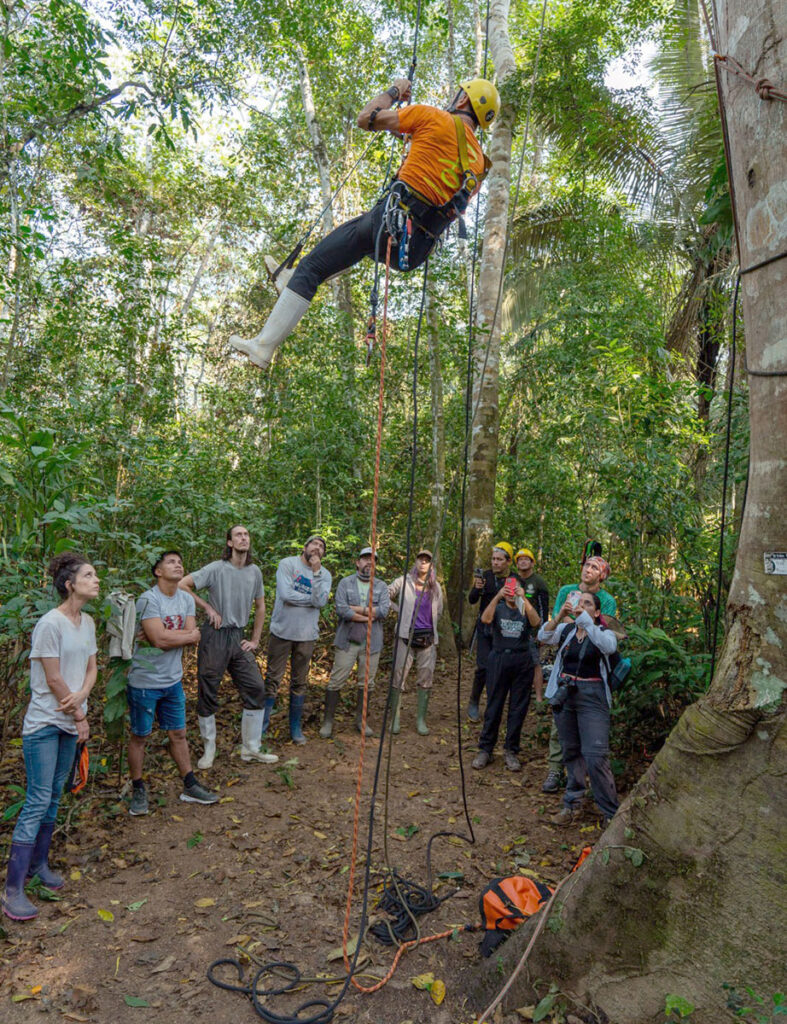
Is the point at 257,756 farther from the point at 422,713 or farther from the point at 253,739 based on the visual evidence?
the point at 422,713

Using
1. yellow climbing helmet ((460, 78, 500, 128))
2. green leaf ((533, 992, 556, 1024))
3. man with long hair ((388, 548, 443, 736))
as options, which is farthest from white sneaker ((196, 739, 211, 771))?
yellow climbing helmet ((460, 78, 500, 128))

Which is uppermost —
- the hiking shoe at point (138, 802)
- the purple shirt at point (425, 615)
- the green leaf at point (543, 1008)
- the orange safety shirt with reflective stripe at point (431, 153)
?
the orange safety shirt with reflective stripe at point (431, 153)

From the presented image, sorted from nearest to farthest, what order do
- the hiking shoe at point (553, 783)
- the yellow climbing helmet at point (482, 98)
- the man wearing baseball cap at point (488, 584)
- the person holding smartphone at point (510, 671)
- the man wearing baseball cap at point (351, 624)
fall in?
the yellow climbing helmet at point (482, 98)
the hiking shoe at point (553, 783)
the person holding smartphone at point (510, 671)
the man wearing baseball cap at point (351, 624)
the man wearing baseball cap at point (488, 584)

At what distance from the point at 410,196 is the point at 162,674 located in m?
3.52

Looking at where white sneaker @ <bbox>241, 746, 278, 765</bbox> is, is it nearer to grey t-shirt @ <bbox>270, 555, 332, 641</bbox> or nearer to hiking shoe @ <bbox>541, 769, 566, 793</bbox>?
grey t-shirt @ <bbox>270, 555, 332, 641</bbox>

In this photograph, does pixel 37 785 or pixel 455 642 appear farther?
pixel 455 642

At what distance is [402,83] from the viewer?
371 cm

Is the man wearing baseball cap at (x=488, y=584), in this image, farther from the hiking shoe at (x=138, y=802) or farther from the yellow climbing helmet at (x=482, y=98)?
the yellow climbing helmet at (x=482, y=98)

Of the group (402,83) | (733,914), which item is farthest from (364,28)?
(733,914)

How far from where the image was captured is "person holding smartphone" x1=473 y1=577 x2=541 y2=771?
5.74 m

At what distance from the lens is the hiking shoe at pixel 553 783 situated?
5.29m

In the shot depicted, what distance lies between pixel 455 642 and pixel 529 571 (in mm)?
3410

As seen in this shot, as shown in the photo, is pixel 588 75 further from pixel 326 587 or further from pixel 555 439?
pixel 326 587

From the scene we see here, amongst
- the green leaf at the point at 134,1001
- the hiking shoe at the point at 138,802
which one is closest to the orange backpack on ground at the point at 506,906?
the green leaf at the point at 134,1001
